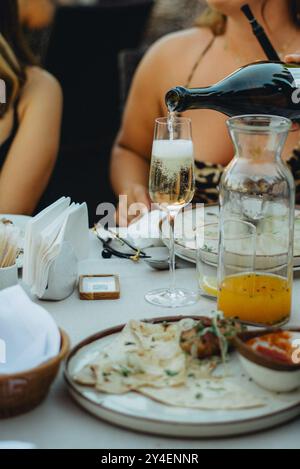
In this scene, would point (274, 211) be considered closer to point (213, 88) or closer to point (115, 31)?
point (213, 88)

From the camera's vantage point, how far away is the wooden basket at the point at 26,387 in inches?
31.7

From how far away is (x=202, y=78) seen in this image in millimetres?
2309

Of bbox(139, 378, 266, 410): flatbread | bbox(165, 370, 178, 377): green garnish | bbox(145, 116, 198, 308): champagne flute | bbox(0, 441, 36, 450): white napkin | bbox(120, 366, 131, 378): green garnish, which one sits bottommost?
bbox(0, 441, 36, 450): white napkin

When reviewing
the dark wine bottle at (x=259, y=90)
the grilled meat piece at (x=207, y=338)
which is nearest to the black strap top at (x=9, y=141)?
the dark wine bottle at (x=259, y=90)

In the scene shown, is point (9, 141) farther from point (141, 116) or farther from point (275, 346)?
point (275, 346)

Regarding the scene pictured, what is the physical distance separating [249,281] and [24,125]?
4.87 ft

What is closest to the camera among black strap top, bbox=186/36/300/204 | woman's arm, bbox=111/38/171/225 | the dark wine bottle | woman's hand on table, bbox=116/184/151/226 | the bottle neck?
the bottle neck

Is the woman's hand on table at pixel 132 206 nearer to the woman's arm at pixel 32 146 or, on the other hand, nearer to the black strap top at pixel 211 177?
the black strap top at pixel 211 177

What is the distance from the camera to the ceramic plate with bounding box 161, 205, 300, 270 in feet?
4.39

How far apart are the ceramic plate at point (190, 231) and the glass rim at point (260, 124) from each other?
0.29 metres

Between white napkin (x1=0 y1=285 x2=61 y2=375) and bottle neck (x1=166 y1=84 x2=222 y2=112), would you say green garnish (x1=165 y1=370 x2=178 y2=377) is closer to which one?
white napkin (x1=0 y1=285 x2=61 y2=375)

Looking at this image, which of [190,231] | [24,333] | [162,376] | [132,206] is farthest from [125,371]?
[132,206]

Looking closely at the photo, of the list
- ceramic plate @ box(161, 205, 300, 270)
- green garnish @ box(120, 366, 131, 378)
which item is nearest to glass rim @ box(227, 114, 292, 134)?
ceramic plate @ box(161, 205, 300, 270)

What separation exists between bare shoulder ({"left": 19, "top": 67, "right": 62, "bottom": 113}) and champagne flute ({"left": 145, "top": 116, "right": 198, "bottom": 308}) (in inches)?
49.6
